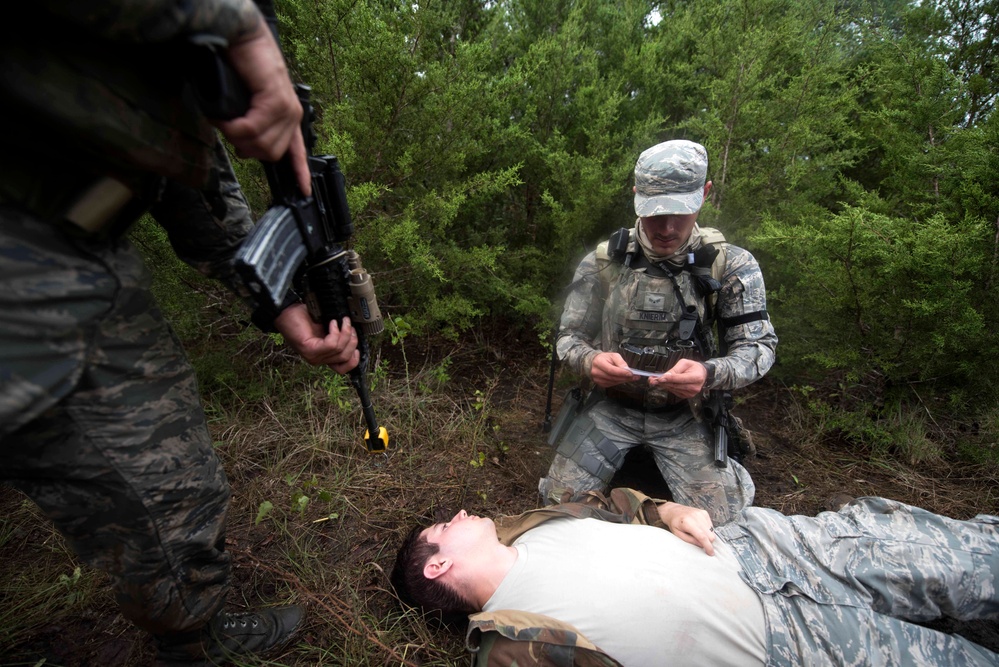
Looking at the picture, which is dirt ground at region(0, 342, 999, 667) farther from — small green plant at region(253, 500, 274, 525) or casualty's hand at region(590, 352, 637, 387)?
casualty's hand at region(590, 352, 637, 387)

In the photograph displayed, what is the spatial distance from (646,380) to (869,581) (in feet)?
3.95

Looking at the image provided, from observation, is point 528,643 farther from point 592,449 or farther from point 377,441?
point 592,449

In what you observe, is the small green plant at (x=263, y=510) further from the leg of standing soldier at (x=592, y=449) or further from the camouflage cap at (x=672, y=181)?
the camouflage cap at (x=672, y=181)

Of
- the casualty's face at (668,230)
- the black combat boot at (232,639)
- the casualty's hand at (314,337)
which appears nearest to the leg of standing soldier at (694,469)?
the casualty's face at (668,230)

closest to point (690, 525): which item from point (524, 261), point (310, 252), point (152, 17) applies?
point (310, 252)

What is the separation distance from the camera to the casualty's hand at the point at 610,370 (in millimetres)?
2404

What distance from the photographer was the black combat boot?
5.57 ft

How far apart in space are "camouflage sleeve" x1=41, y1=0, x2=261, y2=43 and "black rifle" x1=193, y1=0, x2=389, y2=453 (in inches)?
5.1

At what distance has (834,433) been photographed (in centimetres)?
330

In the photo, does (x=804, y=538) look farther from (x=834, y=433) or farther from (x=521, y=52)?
(x=521, y=52)

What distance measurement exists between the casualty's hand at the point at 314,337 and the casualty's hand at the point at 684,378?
58.9 inches

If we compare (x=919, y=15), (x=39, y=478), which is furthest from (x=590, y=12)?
(x=39, y=478)

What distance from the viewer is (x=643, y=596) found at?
5.40 feet

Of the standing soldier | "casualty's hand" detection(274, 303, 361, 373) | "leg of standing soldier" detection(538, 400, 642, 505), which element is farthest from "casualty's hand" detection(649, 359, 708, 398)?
the standing soldier
